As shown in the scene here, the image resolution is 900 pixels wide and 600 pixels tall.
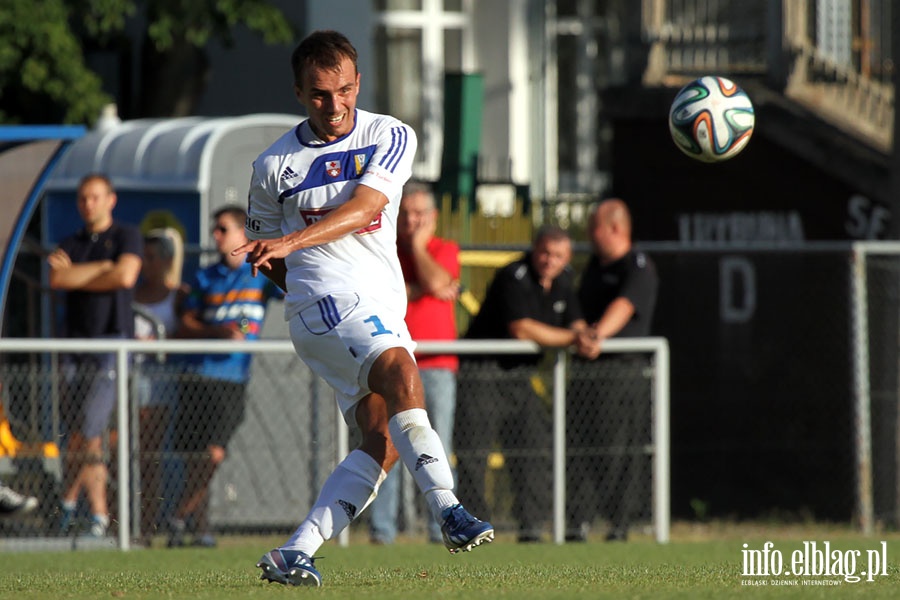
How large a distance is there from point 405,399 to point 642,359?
5.15 meters

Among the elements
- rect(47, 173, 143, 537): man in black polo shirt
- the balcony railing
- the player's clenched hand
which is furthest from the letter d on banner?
the player's clenched hand

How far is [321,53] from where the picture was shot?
700 cm

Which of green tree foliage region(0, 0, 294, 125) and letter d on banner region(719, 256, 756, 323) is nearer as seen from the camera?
letter d on banner region(719, 256, 756, 323)

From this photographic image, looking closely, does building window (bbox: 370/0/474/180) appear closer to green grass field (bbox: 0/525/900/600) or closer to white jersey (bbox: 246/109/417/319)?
green grass field (bbox: 0/525/900/600)

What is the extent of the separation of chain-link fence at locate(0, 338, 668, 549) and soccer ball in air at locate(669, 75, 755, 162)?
8.55ft

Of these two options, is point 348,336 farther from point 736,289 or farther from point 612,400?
point 736,289

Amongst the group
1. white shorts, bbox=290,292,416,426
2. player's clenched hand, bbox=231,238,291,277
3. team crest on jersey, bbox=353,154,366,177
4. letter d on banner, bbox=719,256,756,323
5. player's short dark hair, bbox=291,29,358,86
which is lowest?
letter d on banner, bbox=719,256,756,323

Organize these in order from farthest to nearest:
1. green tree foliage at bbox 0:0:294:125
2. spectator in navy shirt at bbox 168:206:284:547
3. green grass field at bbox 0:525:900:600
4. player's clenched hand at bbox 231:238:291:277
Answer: green tree foliage at bbox 0:0:294:125 < spectator in navy shirt at bbox 168:206:284:547 < player's clenched hand at bbox 231:238:291:277 < green grass field at bbox 0:525:900:600

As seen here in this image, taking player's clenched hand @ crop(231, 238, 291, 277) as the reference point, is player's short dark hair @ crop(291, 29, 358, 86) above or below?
above

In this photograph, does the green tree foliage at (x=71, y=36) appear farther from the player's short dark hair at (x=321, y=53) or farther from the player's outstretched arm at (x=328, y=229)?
the player's outstretched arm at (x=328, y=229)

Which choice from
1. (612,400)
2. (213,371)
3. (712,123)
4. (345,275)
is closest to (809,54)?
(612,400)

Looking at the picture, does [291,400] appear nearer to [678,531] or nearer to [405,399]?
[678,531]

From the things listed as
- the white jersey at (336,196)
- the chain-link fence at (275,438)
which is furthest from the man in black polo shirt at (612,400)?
the white jersey at (336,196)

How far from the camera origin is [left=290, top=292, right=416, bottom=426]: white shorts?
6.83m
